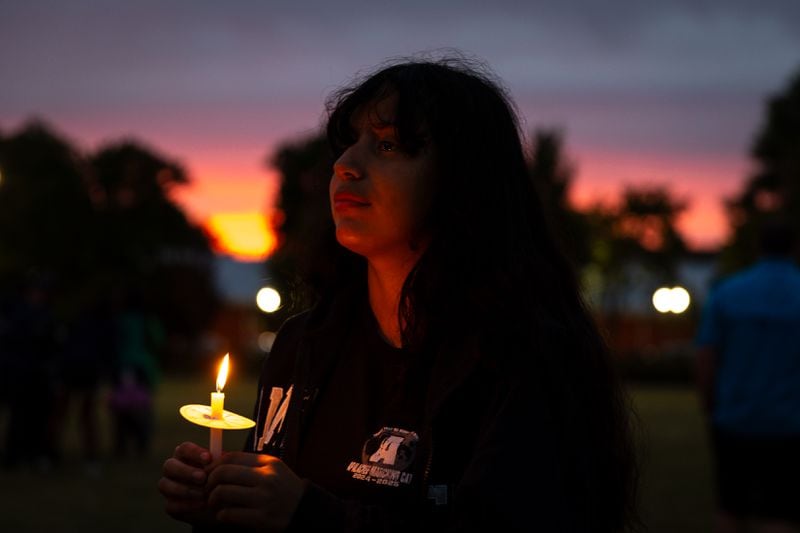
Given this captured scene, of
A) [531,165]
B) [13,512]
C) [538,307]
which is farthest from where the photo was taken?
[13,512]

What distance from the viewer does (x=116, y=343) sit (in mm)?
14227

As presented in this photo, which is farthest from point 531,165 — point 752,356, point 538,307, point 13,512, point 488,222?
point 13,512

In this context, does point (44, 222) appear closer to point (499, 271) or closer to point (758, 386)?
point (758, 386)

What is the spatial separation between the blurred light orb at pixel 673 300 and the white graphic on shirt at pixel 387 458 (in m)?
5.90

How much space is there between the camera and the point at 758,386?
6719 mm

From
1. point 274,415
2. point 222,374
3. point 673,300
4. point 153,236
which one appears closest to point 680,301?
point 673,300

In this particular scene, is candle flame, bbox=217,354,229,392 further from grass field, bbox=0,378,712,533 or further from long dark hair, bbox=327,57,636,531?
grass field, bbox=0,378,712,533

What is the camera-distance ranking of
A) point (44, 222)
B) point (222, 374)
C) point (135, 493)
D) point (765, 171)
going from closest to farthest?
point (222, 374), point (135, 493), point (765, 171), point (44, 222)

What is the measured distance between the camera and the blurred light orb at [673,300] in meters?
8.00

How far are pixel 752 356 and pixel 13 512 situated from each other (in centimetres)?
675

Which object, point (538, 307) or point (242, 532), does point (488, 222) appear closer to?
point (538, 307)

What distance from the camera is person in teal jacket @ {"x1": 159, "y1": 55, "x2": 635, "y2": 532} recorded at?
202 cm

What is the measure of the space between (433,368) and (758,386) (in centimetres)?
495

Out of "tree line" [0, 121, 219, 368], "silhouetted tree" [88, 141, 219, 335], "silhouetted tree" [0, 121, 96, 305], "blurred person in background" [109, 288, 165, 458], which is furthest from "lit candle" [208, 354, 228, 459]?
"silhouetted tree" [0, 121, 96, 305]
